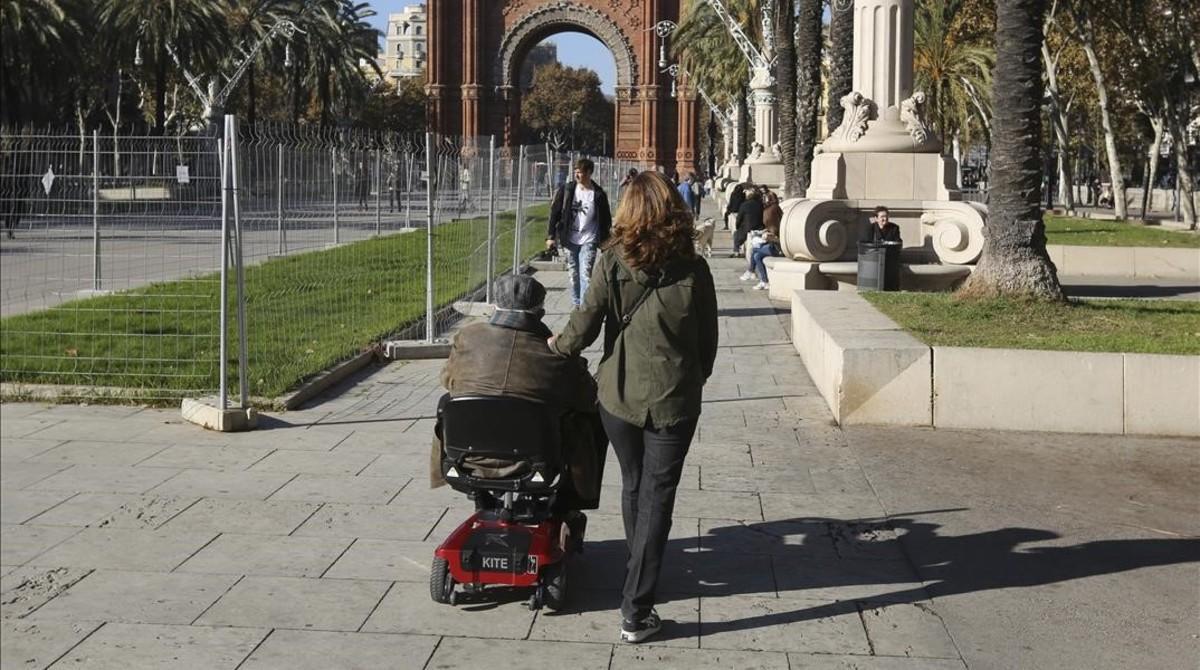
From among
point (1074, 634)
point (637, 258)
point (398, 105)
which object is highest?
point (398, 105)

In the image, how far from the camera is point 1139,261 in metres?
25.3

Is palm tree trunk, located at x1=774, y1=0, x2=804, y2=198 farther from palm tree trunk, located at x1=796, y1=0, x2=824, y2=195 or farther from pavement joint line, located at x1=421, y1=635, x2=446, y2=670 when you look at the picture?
pavement joint line, located at x1=421, y1=635, x2=446, y2=670

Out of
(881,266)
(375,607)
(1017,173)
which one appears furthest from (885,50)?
(375,607)

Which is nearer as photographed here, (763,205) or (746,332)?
(746,332)

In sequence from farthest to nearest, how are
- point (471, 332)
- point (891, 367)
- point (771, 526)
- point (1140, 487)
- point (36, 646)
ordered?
point (891, 367), point (1140, 487), point (771, 526), point (471, 332), point (36, 646)

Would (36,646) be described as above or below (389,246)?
below

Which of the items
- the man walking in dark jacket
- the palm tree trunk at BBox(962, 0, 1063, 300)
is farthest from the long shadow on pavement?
the man walking in dark jacket

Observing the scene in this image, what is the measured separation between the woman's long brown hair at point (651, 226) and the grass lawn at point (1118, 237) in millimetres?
22054

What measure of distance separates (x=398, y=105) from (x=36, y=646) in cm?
10562

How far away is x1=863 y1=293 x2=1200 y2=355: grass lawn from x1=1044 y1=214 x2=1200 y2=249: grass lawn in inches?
497

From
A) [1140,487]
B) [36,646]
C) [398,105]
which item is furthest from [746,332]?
[398,105]

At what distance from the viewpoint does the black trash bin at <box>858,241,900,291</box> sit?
17141 millimetres

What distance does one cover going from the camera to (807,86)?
25953 mm

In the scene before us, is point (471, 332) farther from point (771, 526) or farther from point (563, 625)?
point (771, 526)
